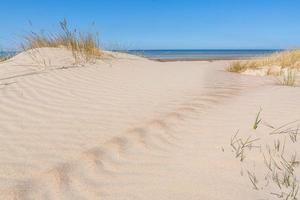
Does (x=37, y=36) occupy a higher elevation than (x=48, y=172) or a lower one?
higher

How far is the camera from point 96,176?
2.23 meters

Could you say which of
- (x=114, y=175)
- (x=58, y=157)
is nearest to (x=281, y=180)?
(x=114, y=175)

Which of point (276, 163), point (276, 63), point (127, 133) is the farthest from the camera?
point (276, 63)

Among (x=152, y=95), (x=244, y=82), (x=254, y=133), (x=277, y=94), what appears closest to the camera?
(x=254, y=133)

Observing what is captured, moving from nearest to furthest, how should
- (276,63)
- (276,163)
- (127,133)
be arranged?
(276,163), (127,133), (276,63)

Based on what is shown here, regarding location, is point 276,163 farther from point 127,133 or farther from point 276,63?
point 276,63

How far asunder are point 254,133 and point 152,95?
1.72 metres

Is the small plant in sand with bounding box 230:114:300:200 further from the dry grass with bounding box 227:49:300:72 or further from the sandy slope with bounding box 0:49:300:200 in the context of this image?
the dry grass with bounding box 227:49:300:72

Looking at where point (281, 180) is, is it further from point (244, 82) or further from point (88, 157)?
point (244, 82)

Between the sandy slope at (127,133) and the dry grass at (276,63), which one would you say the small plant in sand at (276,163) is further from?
the dry grass at (276,63)

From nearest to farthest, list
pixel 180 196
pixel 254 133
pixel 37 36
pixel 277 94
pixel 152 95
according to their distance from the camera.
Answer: pixel 180 196, pixel 254 133, pixel 277 94, pixel 152 95, pixel 37 36

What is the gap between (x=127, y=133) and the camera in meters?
2.98

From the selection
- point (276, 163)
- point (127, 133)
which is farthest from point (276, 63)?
point (276, 163)

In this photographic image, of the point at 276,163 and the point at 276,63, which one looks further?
the point at 276,63
